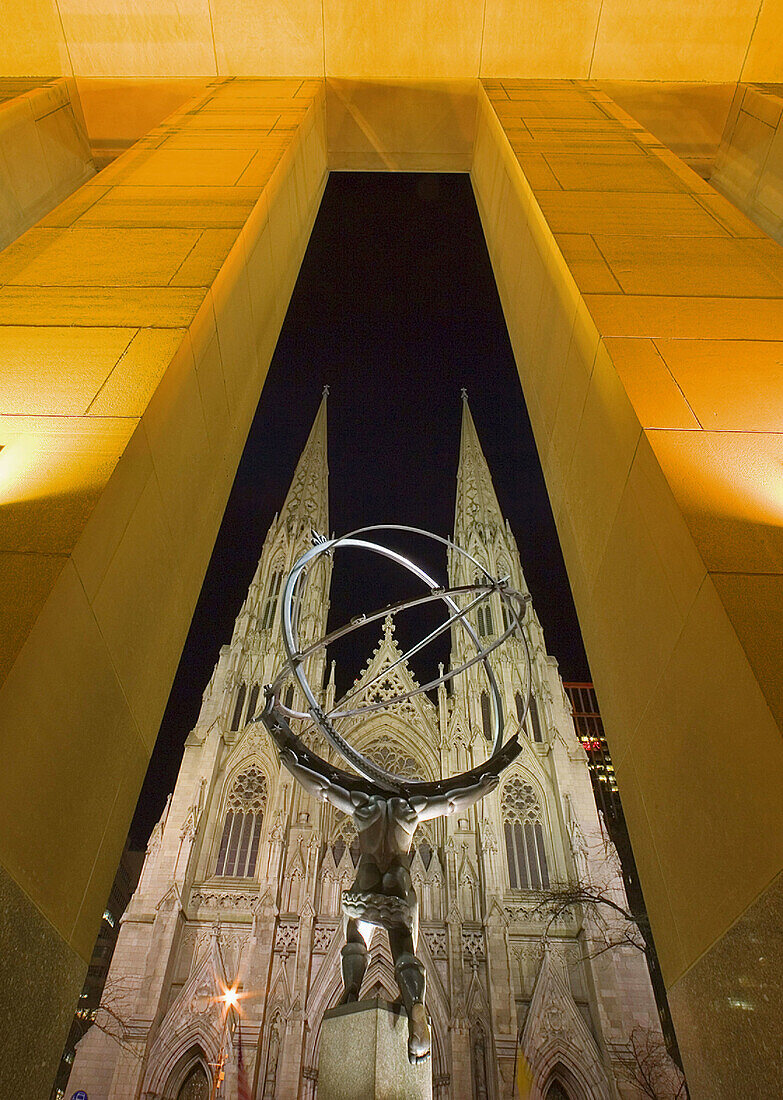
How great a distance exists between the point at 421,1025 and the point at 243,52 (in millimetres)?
Answer: 7498

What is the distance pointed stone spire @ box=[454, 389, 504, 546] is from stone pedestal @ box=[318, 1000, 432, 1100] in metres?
30.3

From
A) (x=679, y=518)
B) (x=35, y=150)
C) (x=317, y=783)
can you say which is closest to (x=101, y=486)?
(x=679, y=518)

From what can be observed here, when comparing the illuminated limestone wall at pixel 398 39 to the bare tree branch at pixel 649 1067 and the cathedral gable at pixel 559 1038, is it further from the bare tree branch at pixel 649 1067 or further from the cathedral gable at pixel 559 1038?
the cathedral gable at pixel 559 1038

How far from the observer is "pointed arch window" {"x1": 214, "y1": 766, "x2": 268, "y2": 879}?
21.6 metres

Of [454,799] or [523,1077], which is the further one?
[523,1077]

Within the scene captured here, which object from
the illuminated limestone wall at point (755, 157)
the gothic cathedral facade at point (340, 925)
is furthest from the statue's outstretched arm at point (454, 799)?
the gothic cathedral facade at point (340, 925)

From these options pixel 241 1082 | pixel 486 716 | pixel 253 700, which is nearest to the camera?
pixel 241 1082

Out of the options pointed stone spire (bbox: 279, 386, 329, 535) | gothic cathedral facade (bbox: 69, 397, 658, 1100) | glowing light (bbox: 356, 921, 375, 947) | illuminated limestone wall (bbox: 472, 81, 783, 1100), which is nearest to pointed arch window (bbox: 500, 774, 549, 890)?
gothic cathedral facade (bbox: 69, 397, 658, 1100)

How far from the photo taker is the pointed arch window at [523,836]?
21453 millimetres

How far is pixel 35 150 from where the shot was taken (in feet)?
14.7

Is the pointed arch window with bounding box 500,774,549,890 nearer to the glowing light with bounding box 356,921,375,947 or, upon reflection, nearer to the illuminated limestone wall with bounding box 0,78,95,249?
the glowing light with bounding box 356,921,375,947

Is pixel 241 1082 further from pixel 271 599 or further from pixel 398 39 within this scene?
pixel 398 39

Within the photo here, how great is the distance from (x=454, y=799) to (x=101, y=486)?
4038mm

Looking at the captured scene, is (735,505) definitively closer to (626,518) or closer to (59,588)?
(626,518)
